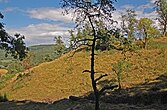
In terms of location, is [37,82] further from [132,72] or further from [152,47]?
[152,47]

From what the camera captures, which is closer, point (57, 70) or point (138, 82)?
point (138, 82)


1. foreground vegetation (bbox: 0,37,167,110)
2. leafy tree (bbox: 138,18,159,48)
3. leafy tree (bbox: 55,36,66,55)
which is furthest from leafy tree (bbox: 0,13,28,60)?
leafy tree (bbox: 55,36,66,55)

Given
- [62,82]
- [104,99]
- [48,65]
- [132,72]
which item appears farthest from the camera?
[48,65]

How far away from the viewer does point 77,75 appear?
5516 cm

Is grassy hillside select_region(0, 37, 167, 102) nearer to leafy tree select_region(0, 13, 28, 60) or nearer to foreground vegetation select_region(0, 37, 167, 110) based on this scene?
foreground vegetation select_region(0, 37, 167, 110)

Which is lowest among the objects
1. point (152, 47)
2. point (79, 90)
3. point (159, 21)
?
point (79, 90)

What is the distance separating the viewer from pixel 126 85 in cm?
4359

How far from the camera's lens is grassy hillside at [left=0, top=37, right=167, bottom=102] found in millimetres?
47719

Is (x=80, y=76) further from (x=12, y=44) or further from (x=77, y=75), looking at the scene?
(x=12, y=44)

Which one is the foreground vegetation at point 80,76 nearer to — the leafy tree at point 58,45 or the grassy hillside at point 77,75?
the grassy hillside at point 77,75

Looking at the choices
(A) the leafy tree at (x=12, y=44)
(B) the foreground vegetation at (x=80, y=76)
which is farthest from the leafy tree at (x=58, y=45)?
(A) the leafy tree at (x=12, y=44)

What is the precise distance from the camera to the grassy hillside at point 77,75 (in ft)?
157

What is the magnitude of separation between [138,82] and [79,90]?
9674mm

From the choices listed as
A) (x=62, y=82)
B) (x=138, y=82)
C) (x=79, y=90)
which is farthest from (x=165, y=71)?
(x=62, y=82)
